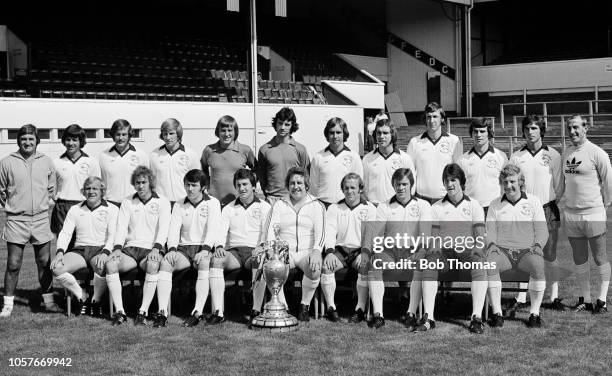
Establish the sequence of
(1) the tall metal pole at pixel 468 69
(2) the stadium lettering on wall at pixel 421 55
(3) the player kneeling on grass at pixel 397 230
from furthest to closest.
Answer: (2) the stadium lettering on wall at pixel 421 55
(1) the tall metal pole at pixel 468 69
(3) the player kneeling on grass at pixel 397 230

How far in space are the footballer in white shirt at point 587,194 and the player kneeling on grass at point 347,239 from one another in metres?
1.62

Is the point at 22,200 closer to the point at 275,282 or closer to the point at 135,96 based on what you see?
the point at 275,282

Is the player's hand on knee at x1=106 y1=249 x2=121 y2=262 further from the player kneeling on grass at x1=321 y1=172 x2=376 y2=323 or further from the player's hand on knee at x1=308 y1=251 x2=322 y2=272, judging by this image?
the player kneeling on grass at x1=321 y1=172 x2=376 y2=323

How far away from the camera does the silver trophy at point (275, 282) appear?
5.34 metres

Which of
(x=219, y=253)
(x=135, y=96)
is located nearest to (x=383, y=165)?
(x=219, y=253)

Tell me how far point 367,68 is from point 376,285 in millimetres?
23315

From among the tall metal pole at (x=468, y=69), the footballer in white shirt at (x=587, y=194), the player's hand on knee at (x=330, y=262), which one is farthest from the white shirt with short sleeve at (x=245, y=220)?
the tall metal pole at (x=468, y=69)

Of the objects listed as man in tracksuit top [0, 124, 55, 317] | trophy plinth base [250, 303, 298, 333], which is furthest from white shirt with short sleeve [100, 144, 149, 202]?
trophy plinth base [250, 303, 298, 333]

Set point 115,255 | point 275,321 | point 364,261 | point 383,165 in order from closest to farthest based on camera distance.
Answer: point 275,321 < point 364,261 < point 115,255 < point 383,165

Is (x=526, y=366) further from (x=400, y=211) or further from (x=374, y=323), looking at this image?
(x=400, y=211)

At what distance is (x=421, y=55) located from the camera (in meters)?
27.8

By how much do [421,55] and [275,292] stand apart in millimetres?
23563

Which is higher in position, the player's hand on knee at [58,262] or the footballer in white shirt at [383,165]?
the footballer in white shirt at [383,165]

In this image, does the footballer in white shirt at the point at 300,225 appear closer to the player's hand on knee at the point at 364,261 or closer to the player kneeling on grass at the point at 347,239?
the player kneeling on grass at the point at 347,239
